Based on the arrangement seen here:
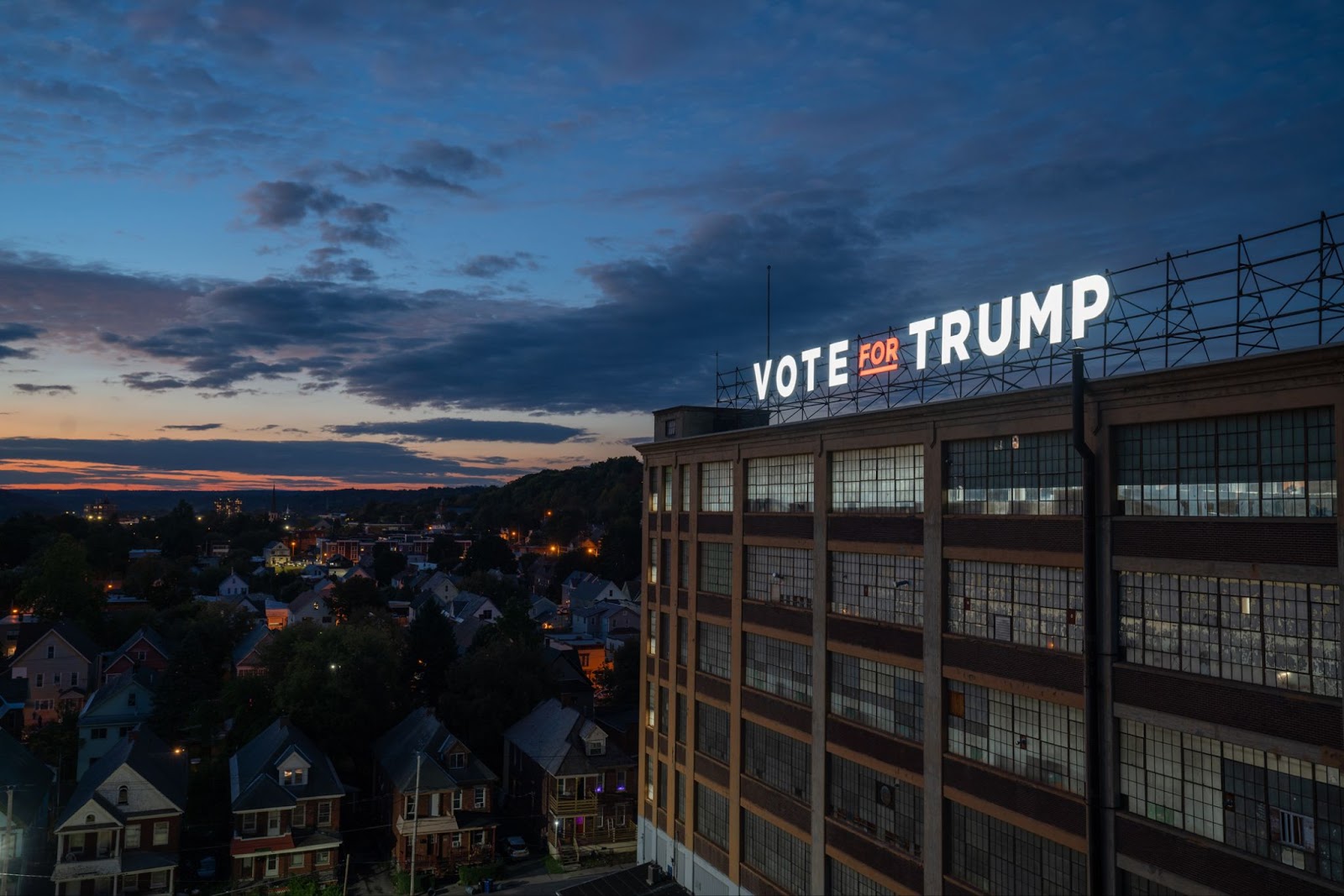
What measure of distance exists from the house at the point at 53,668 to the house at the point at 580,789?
199 feet

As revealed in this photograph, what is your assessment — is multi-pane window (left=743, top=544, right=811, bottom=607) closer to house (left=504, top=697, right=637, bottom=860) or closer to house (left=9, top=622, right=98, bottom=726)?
house (left=504, top=697, right=637, bottom=860)

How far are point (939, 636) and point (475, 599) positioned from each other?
427ft

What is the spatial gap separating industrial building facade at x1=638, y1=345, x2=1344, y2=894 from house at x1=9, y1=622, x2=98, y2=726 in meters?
88.5

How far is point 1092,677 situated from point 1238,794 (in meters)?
4.68

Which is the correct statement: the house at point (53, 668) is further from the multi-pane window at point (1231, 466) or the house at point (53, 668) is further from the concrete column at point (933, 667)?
the multi-pane window at point (1231, 466)

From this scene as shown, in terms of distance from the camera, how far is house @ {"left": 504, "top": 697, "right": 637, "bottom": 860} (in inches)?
2682

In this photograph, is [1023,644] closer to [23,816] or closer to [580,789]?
[580,789]

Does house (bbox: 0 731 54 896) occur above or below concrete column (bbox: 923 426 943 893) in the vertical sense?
below

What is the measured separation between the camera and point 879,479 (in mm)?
37469

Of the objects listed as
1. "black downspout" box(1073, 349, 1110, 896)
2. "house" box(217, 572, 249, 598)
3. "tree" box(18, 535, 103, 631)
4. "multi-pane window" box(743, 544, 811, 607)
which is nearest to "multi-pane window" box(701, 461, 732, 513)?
"multi-pane window" box(743, 544, 811, 607)

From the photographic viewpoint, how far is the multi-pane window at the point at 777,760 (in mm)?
40750

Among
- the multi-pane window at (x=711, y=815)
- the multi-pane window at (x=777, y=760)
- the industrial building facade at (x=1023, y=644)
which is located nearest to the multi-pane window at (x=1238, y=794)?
the industrial building facade at (x=1023, y=644)

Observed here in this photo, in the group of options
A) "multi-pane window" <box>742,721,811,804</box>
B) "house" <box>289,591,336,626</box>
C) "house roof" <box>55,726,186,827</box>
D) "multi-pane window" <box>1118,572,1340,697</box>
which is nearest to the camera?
"multi-pane window" <box>1118,572,1340,697</box>

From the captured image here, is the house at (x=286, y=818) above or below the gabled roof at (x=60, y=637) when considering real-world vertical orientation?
below
